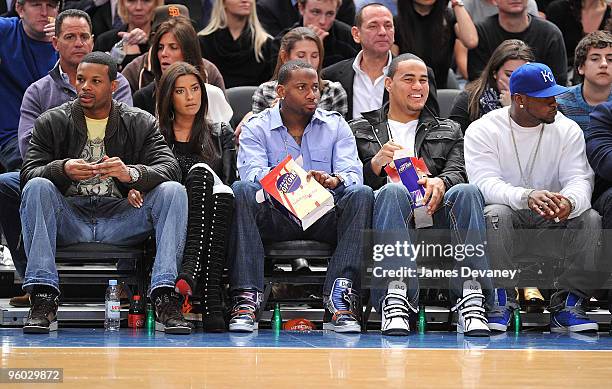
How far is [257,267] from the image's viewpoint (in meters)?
6.08

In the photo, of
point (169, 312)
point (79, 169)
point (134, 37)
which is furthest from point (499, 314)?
point (134, 37)

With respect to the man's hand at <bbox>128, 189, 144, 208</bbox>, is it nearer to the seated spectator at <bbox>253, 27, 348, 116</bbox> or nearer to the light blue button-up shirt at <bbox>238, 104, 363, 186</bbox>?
the light blue button-up shirt at <bbox>238, 104, 363, 186</bbox>

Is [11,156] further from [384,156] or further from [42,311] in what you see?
[384,156]

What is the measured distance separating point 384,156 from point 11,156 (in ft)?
7.83

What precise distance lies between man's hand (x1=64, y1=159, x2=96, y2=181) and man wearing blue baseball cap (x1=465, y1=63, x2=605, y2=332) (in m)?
2.13

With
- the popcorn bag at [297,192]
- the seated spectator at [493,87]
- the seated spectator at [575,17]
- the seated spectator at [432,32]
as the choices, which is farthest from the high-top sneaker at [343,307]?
the seated spectator at [575,17]

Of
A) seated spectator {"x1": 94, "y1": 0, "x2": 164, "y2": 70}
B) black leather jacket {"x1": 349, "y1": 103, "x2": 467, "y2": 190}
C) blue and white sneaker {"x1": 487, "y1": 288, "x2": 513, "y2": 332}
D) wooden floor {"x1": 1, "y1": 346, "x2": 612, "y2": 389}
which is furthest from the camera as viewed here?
seated spectator {"x1": 94, "y1": 0, "x2": 164, "y2": 70}

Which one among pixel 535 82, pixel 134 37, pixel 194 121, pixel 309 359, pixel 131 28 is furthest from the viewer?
pixel 131 28

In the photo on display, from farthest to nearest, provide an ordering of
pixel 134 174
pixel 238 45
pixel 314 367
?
pixel 238 45
pixel 134 174
pixel 314 367

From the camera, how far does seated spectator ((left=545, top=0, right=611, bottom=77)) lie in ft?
28.8

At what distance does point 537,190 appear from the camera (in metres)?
6.20

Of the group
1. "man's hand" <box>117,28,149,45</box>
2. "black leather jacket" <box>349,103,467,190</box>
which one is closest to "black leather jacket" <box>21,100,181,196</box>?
"black leather jacket" <box>349,103,467,190</box>

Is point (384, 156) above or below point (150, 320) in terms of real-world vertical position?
above

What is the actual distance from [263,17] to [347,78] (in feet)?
4.66
